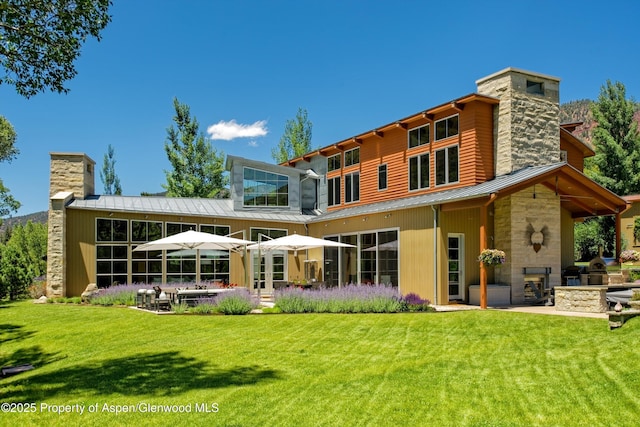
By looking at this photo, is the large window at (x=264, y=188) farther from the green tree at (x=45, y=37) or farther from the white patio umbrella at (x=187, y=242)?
the green tree at (x=45, y=37)

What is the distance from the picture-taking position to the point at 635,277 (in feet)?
59.3

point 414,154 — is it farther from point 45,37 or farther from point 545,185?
point 45,37

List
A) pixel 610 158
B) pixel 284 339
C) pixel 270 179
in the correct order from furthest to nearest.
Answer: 1. pixel 610 158
2. pixel 270 179
3. pixel 284 339


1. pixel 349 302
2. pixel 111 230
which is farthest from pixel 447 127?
pixel 111 230

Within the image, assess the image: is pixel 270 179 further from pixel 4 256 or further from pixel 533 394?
pixel 533 394

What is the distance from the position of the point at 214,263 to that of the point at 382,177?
7615 mm

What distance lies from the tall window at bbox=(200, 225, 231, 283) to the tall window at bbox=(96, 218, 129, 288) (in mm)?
2943

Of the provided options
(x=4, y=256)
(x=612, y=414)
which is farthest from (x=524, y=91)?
(x=4, y=256)

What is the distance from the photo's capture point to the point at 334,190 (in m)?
23.0

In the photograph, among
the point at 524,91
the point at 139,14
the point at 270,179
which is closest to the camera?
the point at 524,91

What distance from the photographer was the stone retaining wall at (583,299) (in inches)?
458

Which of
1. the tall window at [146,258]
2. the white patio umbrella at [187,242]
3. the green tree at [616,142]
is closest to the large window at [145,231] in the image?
the tall window at [146,258]

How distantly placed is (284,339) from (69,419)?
183 inches

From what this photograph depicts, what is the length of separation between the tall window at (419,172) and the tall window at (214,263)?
8.08 metres
